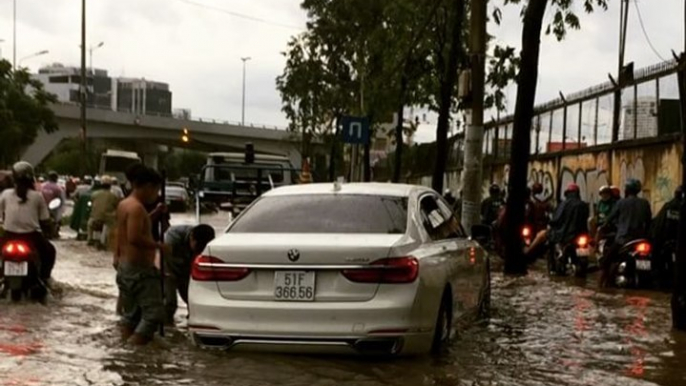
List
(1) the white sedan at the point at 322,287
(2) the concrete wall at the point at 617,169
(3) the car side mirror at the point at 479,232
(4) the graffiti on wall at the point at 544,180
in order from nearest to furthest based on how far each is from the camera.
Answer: (1) the white sedan at the point at 322,287 < (3) the car side mirror at the point at 479,232 < (2) the concrete wall at the point at 617,169 < (4) the graffiti on wall at the point at 544,180

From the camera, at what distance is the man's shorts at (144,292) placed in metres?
9.20

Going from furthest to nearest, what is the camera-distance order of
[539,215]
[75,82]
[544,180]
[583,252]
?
[75,82], [544,180], [539,215], [583,252]

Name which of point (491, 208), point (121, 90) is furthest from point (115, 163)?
point (121, 90)

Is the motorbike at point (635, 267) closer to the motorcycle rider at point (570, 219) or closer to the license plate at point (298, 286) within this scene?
the motorcycle rider at point (570, 219)

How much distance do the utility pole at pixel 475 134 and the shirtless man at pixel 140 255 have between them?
9102 mm

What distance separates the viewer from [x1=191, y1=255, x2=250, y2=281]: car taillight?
834 cm

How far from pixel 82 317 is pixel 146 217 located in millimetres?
3182

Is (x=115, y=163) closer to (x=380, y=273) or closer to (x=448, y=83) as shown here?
(x=448, y=83)

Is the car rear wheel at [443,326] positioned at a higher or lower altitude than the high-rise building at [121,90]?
lower

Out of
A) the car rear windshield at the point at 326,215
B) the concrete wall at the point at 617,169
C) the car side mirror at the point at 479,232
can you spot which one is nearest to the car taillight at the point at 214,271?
the car rear windshield at the point at 326,215

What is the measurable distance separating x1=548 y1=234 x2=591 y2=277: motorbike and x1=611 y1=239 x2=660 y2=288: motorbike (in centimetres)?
166

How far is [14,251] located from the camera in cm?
1247

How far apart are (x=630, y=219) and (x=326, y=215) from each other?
818cm

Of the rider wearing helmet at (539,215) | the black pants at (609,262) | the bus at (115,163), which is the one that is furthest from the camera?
the bus at (115,163)
